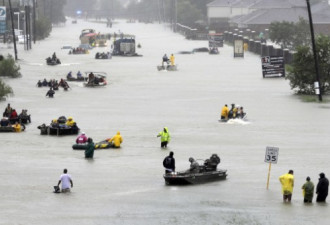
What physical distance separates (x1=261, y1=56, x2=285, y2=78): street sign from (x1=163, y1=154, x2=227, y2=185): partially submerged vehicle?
51.7 metres

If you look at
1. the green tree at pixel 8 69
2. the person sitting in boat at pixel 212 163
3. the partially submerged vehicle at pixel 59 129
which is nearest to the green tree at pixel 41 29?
the green tree at pixel 8 69

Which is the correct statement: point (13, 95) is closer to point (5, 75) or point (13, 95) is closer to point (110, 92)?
point (110, 92)

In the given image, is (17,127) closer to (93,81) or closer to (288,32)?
(93,81)

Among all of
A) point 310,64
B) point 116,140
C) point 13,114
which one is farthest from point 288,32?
point 116,140

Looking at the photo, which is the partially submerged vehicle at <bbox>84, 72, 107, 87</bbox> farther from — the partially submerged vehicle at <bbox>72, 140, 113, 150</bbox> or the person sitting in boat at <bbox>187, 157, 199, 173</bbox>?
the person sitting in boat at <bbox>187, 157, 199, 173</bbox>

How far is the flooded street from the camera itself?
3244 centimetres

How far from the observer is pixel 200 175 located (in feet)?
121

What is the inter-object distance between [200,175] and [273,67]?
5534 centimetres

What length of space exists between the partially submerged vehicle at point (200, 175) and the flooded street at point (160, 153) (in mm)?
334

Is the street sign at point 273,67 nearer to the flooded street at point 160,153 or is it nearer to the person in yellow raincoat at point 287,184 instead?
the flooded street at point 160,153

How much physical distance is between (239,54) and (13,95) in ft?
182

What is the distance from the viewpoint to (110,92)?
262 feet

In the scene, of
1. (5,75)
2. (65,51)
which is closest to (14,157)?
(5,75)

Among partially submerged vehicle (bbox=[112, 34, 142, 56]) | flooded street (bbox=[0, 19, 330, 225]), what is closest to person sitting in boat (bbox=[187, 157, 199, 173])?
flooded street (bbox=[0, 19, 330, 225])
